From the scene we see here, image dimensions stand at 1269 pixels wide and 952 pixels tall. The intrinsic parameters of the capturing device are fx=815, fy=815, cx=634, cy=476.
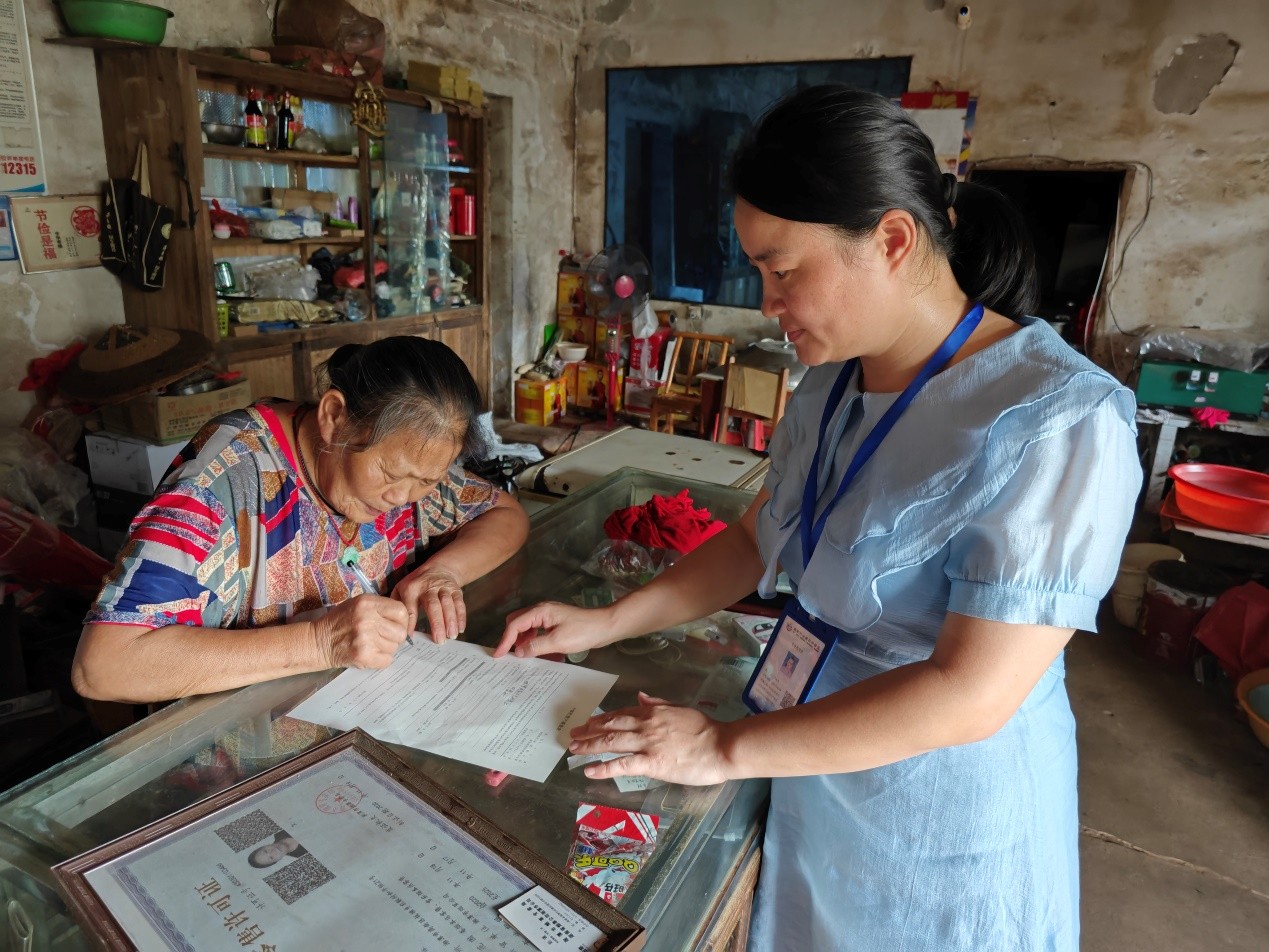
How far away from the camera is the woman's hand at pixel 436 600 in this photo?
1.28 m

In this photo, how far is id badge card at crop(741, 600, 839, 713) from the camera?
0.99 m

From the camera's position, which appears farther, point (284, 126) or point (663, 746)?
point (284, 126)

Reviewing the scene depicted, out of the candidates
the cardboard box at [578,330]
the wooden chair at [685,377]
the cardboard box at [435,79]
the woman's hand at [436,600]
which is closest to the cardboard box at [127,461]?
the woman's hand at [436,600]

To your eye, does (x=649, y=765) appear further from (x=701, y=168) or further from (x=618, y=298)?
(x=701, y=168)

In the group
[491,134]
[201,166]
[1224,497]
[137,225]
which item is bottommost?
[1224,497]

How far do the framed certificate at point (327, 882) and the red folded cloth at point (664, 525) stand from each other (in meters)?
0.85

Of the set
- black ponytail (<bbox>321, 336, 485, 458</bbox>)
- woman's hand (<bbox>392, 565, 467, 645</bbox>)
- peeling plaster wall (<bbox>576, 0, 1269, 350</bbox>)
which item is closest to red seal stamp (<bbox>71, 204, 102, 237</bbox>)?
black ponytail (<bbox>321, 336, 485, 458</bbox>)

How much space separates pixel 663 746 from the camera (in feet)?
2.95

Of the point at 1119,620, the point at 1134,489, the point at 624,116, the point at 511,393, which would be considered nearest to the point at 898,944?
the point at 1134,489

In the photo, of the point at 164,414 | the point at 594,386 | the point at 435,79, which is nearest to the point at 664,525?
the point at 164,414

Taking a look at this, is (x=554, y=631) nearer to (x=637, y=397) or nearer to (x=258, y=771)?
(x=258, y=771)

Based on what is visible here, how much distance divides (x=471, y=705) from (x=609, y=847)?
12.1 inches

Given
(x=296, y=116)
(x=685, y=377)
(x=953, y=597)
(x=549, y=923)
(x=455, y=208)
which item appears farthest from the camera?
(x=685, y=377)

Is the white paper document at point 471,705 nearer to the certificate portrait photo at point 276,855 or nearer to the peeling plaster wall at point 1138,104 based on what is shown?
the certificate portrait photo at point 276,855
